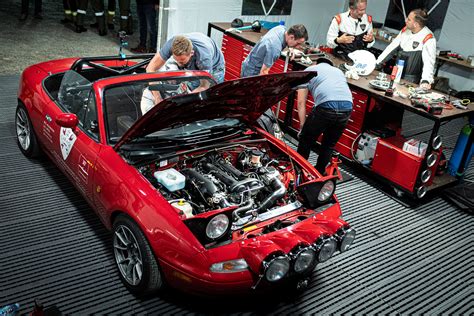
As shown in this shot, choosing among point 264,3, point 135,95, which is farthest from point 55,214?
point 264,3

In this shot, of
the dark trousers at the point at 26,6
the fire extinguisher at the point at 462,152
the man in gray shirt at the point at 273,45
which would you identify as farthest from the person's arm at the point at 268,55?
the dark trousers at the point at 26,6

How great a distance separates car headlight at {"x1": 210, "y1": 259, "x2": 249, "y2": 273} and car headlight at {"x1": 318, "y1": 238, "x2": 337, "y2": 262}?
504 mm

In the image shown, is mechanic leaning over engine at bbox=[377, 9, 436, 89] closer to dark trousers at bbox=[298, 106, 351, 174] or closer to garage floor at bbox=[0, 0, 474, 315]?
dark trousers at bbox=[298, 106, 351, 174]

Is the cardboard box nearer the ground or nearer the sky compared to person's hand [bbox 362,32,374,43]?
nearer the ground

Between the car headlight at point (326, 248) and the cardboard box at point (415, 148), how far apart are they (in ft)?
7.71

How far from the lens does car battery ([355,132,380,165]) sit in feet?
17.6

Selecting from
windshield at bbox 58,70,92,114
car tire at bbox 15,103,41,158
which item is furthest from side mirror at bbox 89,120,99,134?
car tire at bbox 15,103,41,158

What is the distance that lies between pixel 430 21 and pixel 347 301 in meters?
7.52

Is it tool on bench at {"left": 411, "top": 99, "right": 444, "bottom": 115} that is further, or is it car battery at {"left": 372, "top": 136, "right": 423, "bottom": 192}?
car battery at {"left": 372, "top": 136, "right": 423, "bottom": 192}

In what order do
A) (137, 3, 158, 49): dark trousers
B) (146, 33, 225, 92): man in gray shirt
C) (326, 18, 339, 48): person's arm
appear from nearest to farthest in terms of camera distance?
(146, 33, 225, 92): man in gray shirt, (326, 18, 339, 48): person's arm, (137, 3, 158, 49): dark trousers

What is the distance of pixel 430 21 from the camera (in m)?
9.21

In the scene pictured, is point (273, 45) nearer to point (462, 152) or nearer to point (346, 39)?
point (346, 39)

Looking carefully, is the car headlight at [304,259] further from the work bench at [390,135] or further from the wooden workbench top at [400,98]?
the wooden workbench top at [400,98]

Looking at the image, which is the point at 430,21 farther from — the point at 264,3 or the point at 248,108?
the point at 248,108
